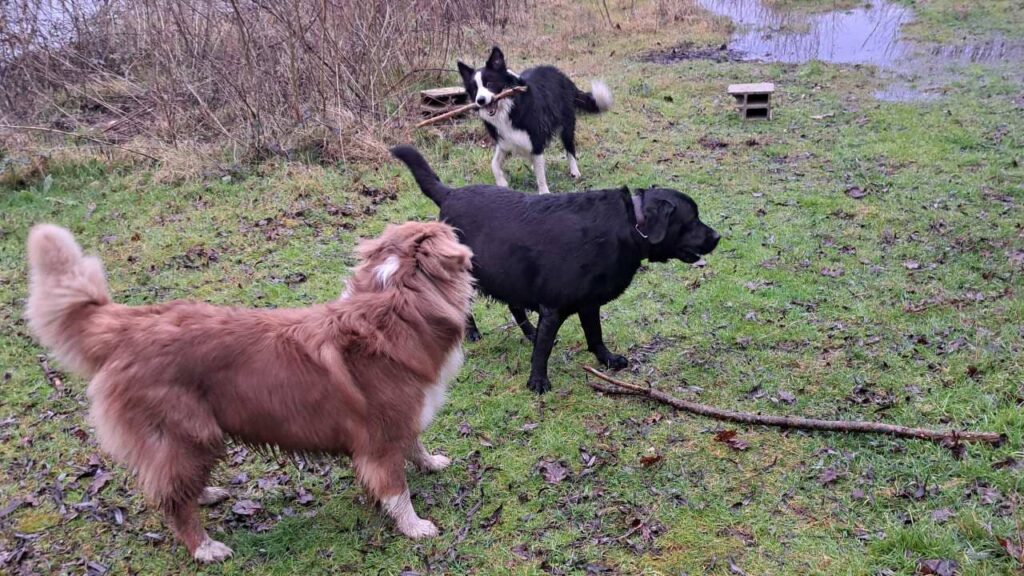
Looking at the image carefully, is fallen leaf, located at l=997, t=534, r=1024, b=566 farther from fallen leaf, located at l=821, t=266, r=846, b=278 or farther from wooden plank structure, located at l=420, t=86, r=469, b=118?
wooden plank structure, located at l=420, t=86, r=469, b=118

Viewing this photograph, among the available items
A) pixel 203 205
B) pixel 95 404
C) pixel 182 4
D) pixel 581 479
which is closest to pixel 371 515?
pixel 581 479

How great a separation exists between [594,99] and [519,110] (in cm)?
154

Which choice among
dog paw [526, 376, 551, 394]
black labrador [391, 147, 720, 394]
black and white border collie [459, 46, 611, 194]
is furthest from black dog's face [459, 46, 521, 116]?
dog paw [526, 376, 551, 394]

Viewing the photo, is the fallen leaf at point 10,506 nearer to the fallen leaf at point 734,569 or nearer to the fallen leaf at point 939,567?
the fallen leaf at point 734,569

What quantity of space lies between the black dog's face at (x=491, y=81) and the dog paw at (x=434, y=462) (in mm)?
5275

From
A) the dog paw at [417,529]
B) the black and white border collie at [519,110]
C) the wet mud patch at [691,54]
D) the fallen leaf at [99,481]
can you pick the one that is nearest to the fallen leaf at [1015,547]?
the dog paw at [417,529]

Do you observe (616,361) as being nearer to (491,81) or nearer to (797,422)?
(797,422)

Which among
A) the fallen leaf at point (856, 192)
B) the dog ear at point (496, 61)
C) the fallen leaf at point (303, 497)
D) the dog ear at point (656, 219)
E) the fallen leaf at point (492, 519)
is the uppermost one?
the dog ear at point (496, 61)

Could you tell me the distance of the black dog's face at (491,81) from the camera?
26.9ft

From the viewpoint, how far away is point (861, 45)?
15180 mm

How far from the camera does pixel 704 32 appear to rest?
1681 centimetres

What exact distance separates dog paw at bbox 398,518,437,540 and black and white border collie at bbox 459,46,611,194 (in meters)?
5.09

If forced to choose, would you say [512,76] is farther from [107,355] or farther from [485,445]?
[107,355]

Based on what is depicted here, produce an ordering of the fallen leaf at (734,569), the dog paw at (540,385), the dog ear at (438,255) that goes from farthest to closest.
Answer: the dog paw at (540,385) → the dog ear at (438,255) → the fallen leaf at (734,569)
